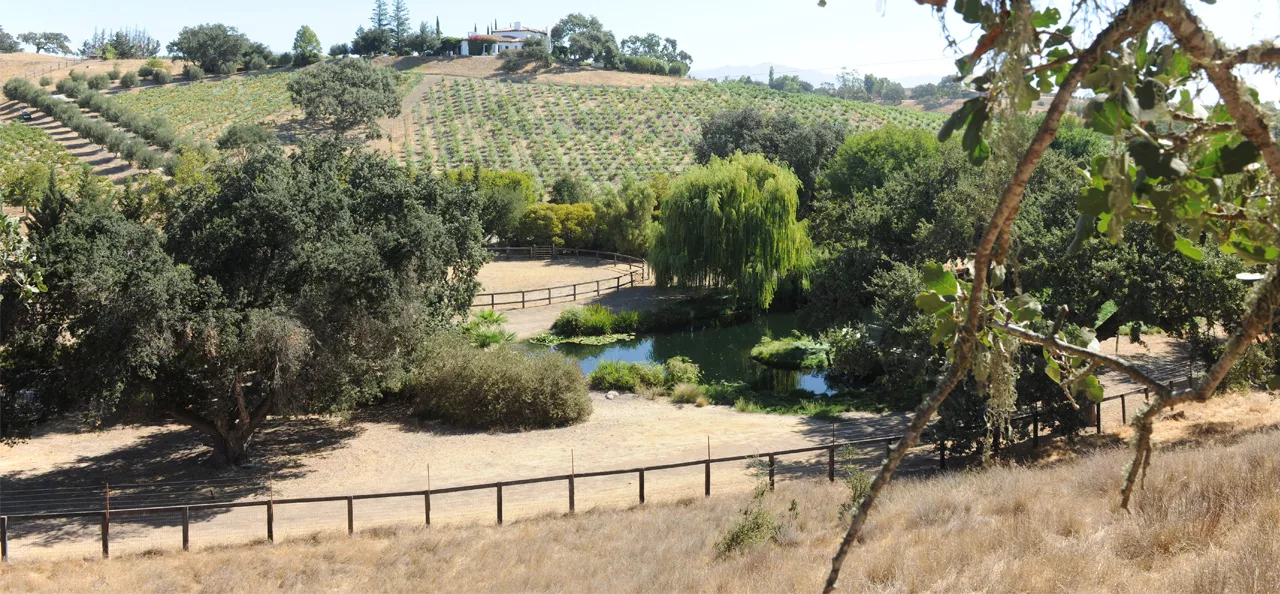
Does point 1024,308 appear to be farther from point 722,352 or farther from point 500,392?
point 722,352

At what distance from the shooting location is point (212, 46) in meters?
108

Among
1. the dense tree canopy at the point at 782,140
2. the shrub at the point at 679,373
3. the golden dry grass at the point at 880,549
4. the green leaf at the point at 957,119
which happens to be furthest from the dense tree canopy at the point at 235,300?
the dense tree canopy at the point at 782,140

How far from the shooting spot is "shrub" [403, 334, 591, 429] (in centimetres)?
2211

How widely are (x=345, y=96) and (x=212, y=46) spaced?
37.7m

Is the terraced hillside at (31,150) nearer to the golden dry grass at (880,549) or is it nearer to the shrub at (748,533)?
the golden dry grass at (880,549)

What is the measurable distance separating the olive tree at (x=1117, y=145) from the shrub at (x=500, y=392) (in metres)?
19.6

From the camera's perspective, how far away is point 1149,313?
56.0ft

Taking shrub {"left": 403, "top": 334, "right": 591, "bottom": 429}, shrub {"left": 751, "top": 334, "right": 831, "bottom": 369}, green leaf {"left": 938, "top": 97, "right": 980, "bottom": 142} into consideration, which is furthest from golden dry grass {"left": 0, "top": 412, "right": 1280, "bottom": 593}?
shrub {"left": 751, "top": 334, "right": 831, "bottom": 369}

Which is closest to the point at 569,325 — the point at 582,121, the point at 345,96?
the point at 345,96

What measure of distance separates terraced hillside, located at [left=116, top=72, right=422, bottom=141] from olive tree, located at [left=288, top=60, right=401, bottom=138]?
628 centimetres

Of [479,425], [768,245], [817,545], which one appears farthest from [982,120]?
[768,245]

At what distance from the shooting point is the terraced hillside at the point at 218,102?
84312mm

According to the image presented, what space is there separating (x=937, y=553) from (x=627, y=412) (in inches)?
624

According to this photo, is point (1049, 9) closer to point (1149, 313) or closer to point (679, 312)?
point (1149, 313)
